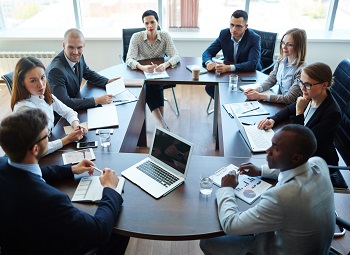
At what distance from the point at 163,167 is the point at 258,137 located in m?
0.71

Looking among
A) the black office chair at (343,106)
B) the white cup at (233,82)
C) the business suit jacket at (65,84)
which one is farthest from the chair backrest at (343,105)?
the business suit jacket at (65,84)

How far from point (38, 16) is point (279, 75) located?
4.06 metres

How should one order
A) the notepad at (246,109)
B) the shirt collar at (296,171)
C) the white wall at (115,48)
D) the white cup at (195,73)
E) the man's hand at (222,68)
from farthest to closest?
the white wall at (115,48) → the man's hand at (222,68) → the white cup at (195,73) → the notepad at (246,109) → the shirt collar at (296,171)

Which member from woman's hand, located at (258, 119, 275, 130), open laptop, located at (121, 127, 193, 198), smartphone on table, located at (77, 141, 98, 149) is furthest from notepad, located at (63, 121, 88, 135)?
woman's hand, located at (258, 119, 275, 130)

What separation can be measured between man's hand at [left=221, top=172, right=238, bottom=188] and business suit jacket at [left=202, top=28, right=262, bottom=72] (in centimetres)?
186

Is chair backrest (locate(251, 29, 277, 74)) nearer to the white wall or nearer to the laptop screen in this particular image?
the white wall

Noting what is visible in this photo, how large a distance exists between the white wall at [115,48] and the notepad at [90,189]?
3.35 metres

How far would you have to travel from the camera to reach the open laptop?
1.72 metres

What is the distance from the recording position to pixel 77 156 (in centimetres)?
196

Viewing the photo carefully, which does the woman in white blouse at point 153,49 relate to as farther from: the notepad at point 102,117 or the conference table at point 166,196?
the notepad at point 102,117

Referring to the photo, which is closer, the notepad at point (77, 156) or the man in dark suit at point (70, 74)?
the notepad at point (77, 156)

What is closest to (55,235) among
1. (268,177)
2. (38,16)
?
(268,177)

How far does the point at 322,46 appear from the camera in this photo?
15.3 ft

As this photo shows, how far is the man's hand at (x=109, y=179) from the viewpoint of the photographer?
5.43 feet
